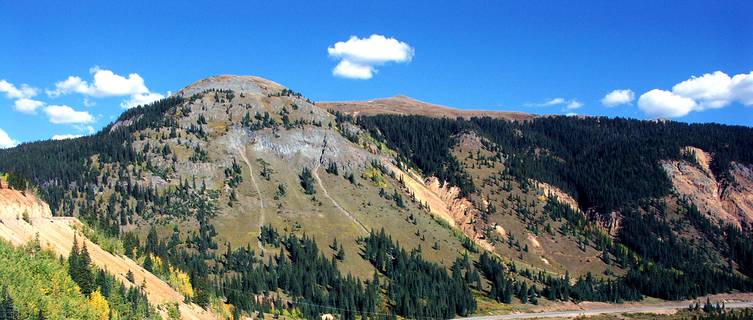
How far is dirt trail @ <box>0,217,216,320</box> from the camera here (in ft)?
269

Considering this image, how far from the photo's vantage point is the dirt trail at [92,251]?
269 feet

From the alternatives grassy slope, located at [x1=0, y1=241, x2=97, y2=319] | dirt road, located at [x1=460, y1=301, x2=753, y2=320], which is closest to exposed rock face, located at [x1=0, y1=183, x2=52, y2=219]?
grassy slope, located at [x1=0, y1=241, x2=97, y2=319]

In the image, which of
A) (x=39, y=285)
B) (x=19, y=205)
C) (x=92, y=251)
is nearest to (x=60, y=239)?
(x=92, y=251)

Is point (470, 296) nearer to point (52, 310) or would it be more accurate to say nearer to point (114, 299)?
point (114, 299)

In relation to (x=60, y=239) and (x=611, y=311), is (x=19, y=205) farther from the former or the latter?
(x=611, y=311)

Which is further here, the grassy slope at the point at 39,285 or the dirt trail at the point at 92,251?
the dirt trail at the point at 92,251

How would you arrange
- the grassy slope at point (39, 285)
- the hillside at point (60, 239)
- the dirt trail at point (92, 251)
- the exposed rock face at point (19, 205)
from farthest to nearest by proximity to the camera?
the exposed rock face at point (19, 205), the hillside at point (60, 239), the dirt trail at point (92, 251), the grassy slope at point (39, 285)

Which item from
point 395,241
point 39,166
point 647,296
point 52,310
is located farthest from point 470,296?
point 39,166

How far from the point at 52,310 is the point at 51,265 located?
1019 centimetres

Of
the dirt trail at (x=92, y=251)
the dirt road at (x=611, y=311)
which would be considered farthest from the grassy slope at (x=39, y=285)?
the dirt road at (x=611, y=311)

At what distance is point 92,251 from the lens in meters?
90.8

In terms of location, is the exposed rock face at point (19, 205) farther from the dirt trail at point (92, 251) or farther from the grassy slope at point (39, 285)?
the grassy slope at point (39, 285)

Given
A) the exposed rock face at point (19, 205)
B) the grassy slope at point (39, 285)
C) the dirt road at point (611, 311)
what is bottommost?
the dirt road at point (611, 311)

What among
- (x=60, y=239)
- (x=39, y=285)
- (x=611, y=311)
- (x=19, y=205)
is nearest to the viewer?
(x=39, y=285)
